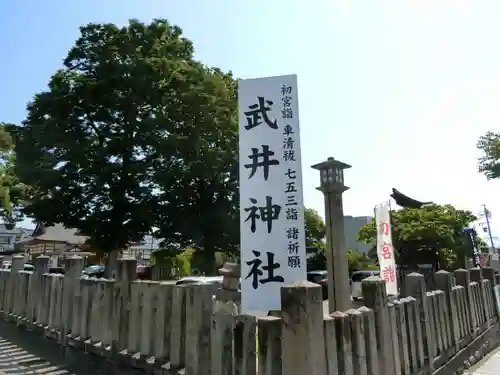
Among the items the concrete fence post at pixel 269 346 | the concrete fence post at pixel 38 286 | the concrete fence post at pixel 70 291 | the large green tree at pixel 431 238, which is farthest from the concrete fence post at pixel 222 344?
the large green tree at pixel 431 238

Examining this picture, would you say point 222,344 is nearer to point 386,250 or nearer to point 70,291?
point 70,291

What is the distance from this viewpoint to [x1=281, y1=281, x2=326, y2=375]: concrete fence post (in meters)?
2.44

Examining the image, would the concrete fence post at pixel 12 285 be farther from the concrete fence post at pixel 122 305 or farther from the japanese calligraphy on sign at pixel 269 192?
the japanese calligraphy on sign at pixel 269 192

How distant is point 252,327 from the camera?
2.84m

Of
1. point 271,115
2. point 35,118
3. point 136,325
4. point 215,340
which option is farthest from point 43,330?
point 35,118

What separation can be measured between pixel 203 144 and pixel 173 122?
1.59 m

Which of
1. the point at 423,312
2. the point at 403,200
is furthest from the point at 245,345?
the point at 403,200

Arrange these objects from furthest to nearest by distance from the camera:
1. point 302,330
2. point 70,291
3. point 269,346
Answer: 1. point 70,291
2. point 269,346
3. point 302,330

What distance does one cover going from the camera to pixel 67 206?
1554cm

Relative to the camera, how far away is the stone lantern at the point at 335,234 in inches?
273

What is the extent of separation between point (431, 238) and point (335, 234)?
17.4m

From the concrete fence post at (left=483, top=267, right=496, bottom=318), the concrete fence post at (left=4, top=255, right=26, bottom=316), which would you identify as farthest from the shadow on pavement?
the concrete fence post at (left=483, top=267, right=496, bottom=318)

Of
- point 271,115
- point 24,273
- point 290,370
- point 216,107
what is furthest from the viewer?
point 216,107

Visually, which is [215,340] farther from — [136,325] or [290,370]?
[136,325]
